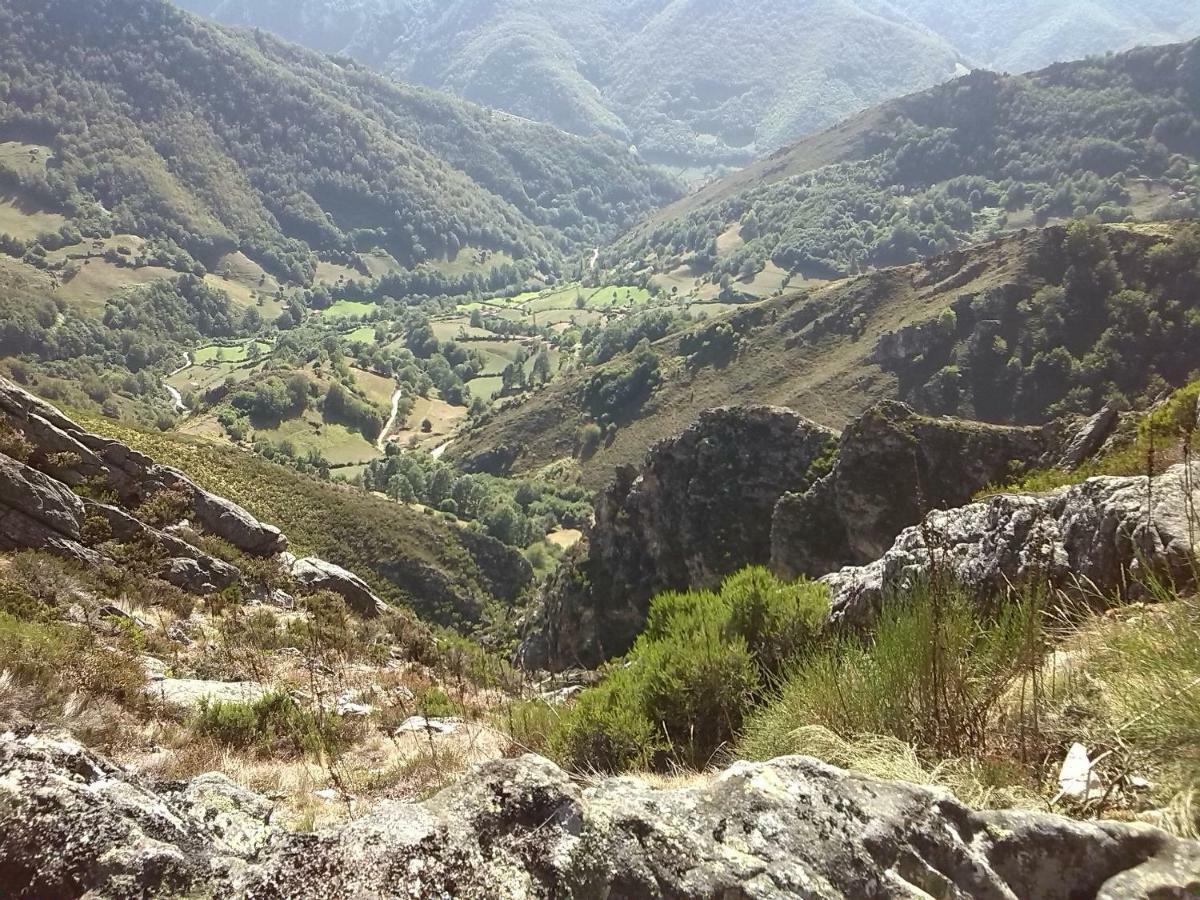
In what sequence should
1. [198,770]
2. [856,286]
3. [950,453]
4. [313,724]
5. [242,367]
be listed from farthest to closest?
[242,367] < [856,286] < [950,453] < [313,724] < [198,770]

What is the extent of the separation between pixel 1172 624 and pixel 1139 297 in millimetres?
87227

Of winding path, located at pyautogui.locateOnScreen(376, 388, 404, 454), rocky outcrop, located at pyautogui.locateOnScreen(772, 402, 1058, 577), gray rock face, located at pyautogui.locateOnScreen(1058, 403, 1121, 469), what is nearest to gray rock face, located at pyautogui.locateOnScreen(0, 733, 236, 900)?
gray rock face, located at pyautogui.locateOnScreen(1058, 403, 1121, 469)

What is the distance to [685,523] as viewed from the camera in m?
29.2

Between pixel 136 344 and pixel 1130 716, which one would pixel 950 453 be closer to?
pixel 1130 716

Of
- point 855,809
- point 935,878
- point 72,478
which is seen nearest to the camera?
point 935,878

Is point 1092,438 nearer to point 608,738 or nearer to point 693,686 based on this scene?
point 693,686

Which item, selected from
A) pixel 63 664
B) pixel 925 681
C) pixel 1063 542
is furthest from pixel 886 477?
pixel 63 664

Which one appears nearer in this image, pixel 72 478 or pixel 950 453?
pixel 72 478

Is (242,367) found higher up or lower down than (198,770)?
lower down

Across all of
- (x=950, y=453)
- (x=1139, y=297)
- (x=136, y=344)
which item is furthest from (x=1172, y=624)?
(x=136, y=344)

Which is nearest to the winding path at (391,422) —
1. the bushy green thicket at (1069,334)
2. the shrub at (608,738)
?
the bushy green thicket at (1069,334)

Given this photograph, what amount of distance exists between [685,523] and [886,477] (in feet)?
30.0

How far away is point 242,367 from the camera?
589ft

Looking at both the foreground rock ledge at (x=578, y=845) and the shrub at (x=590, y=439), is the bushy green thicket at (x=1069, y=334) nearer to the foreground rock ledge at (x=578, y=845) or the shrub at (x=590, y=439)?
the shrub at (x=590, y=439)
